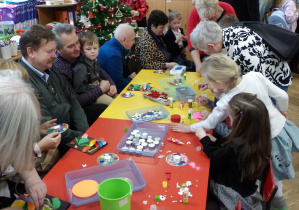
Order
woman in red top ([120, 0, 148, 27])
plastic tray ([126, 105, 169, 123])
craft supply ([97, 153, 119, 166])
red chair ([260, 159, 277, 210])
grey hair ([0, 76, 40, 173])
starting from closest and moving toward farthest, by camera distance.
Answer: grey hair ([0, 76, 40, 173]), red chair ([260, 159, 277, 210]), craft supply ([97, 153, 119, 166]), plastic tray ([126, 105, 169, 123]), woman in red top ([120, 0, 148, 27])

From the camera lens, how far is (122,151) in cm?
158

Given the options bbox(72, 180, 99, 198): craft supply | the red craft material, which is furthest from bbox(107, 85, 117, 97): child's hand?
bbox(72, 180, 99, 198): craft supply

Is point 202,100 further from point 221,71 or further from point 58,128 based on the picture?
point 58,128

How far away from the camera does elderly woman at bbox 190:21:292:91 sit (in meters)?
2.06

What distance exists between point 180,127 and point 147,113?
32cm

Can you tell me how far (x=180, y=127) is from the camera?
183 centimetres

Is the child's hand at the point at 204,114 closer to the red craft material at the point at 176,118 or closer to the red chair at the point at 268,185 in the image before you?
the red craft material at the point at 176,118

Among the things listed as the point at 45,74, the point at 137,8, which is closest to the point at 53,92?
the point at 45,74

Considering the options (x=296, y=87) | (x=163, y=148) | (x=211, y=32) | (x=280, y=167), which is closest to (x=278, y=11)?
(x=296, y=87)

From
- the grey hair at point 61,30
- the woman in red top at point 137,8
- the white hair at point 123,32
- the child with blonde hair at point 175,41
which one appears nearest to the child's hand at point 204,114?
Result: the grey hair at point 61,30

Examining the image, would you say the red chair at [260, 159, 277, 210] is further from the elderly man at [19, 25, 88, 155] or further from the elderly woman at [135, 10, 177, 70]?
the elderly woman at [135, 10, 177, 70]

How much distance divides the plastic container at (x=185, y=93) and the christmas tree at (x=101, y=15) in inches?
79.7

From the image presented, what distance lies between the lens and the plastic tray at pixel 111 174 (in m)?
1.34

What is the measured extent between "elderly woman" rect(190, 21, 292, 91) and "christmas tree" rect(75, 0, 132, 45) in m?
2.09
